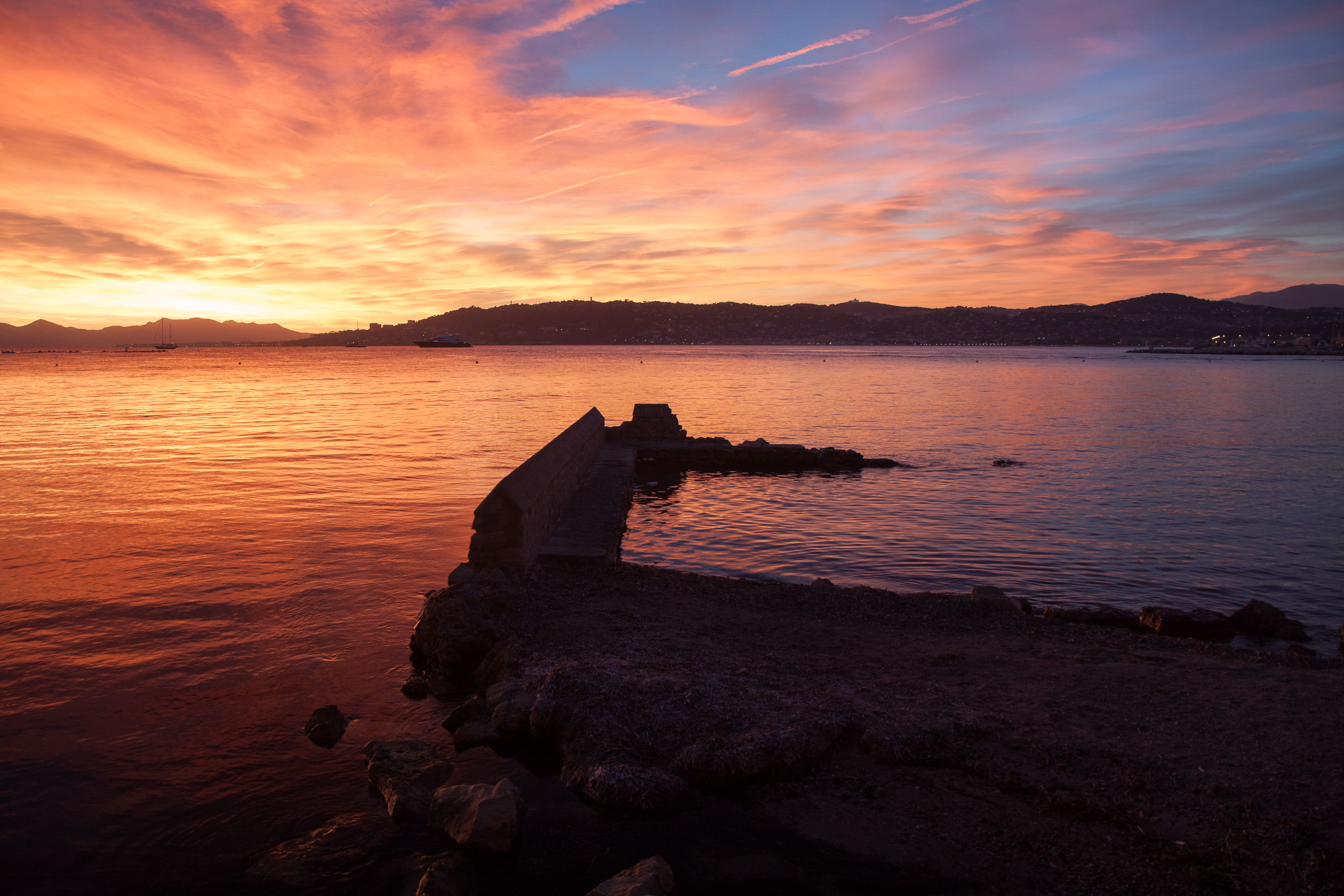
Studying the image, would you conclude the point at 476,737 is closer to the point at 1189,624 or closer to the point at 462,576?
the point at 462,576

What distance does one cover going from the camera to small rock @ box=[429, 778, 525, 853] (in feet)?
14.0

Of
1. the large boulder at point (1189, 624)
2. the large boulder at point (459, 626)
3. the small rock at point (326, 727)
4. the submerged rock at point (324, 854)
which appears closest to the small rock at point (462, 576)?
the large boulder at point (459, 626)

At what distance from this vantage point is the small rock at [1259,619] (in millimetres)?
8516

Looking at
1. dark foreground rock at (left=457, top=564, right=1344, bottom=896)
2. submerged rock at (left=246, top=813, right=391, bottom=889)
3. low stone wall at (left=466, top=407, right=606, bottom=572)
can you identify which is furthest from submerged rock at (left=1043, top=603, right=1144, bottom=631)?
submerged rock at (left=246, top=813, right=391, bottom=889)

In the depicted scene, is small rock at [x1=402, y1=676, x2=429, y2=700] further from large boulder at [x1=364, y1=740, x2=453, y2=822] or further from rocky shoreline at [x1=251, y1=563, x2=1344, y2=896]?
large boulder at [x1=364, y1=740, x2=453, y2=822]

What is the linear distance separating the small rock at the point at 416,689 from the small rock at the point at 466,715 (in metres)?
0.61

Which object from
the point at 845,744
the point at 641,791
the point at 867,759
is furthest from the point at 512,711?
the point at 867,759

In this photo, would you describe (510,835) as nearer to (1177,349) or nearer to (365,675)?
(365,675)

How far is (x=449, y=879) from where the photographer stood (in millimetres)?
4012

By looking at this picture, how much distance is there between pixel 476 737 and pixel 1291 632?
9.21 meters

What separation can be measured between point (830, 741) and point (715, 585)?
417cm

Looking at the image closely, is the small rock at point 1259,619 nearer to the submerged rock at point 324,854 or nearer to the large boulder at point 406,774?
the large boulder at point 406,774

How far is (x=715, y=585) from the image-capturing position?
9219 mm

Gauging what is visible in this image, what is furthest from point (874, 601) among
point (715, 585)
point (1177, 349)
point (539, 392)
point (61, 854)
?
point (1177, 349)
